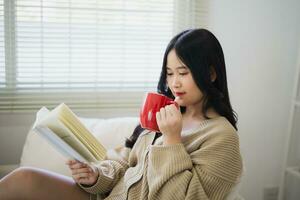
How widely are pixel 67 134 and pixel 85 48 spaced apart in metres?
0.95

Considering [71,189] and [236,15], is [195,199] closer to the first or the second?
[71,189]

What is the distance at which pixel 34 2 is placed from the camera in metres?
1.67

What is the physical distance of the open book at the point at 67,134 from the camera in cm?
88

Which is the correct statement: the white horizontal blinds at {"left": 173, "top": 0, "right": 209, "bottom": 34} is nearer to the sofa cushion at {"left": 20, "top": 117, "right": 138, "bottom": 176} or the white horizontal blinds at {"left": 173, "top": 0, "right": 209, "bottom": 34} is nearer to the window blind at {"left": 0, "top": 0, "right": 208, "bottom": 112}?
the window blind at {"left": 0, "top": 0, "right": 208, "bottom": 112}

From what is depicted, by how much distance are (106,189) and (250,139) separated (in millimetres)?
1227

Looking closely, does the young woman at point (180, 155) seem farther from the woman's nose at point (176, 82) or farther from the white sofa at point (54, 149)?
the white sofa at point (54, 149)

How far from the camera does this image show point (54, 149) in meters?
1.51

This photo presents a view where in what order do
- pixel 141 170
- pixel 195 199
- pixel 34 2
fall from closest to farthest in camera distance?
pixel 195 199
pixel 141 170
pixel 34 2

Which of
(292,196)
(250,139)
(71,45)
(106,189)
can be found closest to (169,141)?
(106,189)

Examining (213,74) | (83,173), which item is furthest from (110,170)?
(213,74)

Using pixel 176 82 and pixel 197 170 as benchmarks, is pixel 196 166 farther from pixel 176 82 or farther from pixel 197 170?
pixel 176 82

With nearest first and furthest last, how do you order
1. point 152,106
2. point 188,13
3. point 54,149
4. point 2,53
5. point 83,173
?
point 152,106, point 83,173, point 54,149, point 2,53, point 188,13

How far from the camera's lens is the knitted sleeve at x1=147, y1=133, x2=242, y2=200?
906mm

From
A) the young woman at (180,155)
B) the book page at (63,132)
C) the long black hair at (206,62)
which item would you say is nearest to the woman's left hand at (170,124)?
the young woman at (180,155)
